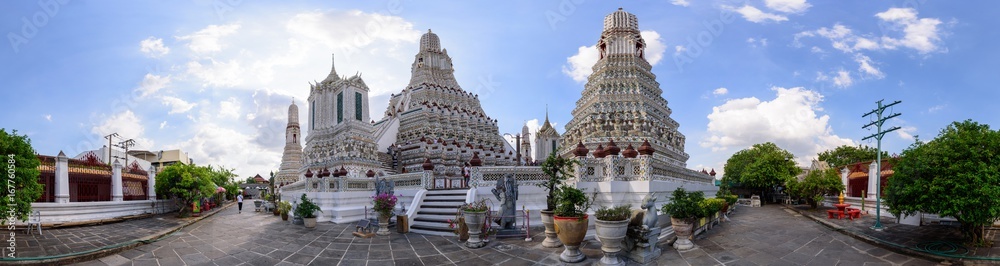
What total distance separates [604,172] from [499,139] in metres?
29.3

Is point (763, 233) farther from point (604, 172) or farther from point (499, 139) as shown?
point (499, 139)

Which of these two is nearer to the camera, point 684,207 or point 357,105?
point 684,207

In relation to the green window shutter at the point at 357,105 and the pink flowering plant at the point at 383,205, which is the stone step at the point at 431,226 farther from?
the green window shutter at the point at 357,105

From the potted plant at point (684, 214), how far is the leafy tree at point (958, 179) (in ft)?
15.2

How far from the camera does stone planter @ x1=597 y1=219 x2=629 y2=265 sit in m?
7.34

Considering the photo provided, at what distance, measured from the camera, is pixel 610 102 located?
82.2 ft

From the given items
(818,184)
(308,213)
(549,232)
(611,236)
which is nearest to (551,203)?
(549,232)

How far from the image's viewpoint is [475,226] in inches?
382

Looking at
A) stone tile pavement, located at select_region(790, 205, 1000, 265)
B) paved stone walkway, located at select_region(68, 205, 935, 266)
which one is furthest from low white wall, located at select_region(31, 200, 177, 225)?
stone tile pavement, located at select_region(790, 205, 1000, 265)

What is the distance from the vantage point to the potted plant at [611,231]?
734 cm

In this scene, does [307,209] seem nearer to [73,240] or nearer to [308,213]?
[308,213]

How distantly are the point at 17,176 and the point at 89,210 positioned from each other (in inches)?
318

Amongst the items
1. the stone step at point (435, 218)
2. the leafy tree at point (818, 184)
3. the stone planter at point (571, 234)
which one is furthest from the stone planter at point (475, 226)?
the leafy tree at point (818, 184)

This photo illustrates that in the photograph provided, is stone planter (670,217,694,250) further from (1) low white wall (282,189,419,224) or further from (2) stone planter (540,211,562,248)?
(1) low white wall (282,189,419,224)
